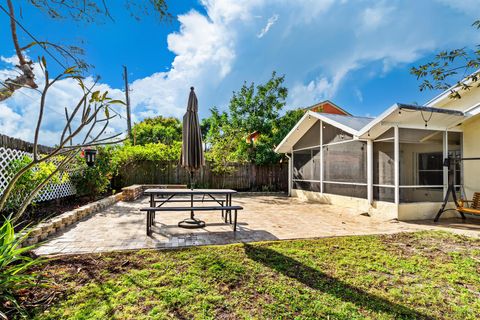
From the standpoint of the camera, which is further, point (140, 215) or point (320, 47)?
point (320, 47)

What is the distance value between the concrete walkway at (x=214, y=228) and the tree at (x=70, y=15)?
7.91 ft

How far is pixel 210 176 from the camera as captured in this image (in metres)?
13.0

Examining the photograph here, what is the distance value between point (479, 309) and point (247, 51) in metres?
13.7

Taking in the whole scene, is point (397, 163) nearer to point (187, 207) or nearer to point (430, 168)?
point (430, 168)

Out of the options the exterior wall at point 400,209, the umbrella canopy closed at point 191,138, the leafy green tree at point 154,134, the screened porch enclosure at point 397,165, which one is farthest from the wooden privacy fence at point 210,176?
the leafy green tree at point 154,134

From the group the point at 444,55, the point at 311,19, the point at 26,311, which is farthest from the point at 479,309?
the point at 311,19

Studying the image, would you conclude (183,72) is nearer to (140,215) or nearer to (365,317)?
(140,215)

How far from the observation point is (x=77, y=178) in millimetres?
7941

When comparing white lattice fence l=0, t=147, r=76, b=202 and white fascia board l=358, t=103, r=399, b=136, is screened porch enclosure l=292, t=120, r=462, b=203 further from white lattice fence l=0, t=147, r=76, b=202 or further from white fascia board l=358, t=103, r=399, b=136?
white lattice fence l=0, t=147, r=76, b=202

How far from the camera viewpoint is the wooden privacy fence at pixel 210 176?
12.2m

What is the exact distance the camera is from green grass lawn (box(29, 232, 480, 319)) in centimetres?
226

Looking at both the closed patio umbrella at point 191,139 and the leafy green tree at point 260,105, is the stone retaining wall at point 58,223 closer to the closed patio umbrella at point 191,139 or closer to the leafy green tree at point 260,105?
the closed patio umbrella at point 191,139

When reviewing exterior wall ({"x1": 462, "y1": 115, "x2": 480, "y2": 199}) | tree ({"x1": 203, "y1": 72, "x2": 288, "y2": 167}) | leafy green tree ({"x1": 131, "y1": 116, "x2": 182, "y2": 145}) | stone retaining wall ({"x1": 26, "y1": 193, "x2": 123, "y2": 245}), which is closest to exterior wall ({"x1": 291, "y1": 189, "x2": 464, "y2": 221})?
exterior wall ({"x1": 462, "y1": 115, "x2": 480, "y2": 199})

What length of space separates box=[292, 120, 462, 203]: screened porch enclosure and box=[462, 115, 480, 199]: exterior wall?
0.50 feet
